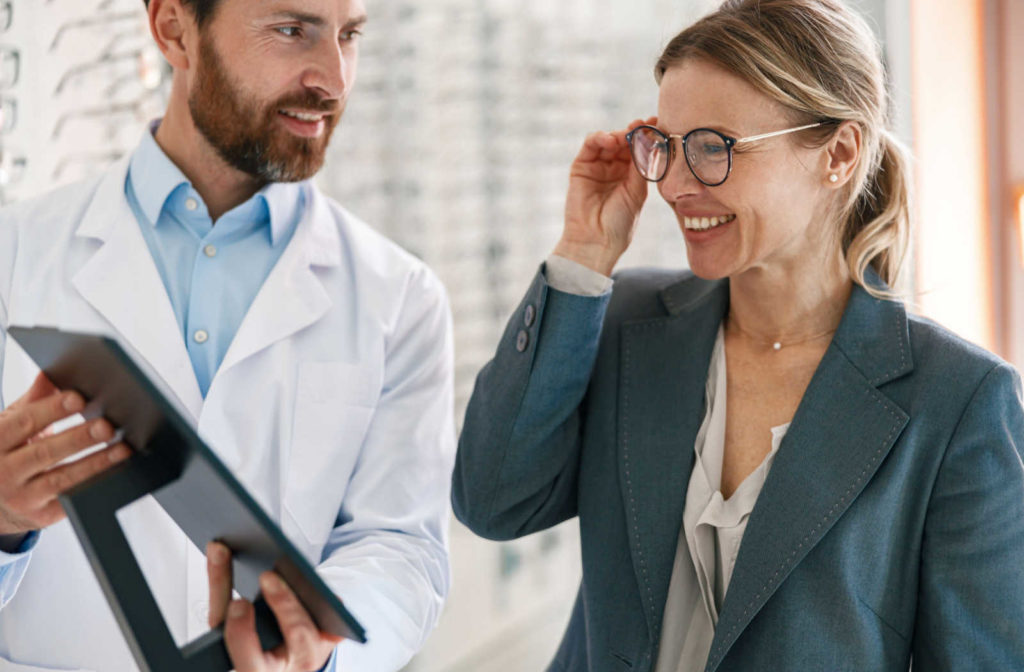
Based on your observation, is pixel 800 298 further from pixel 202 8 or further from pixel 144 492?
pixel 202 8

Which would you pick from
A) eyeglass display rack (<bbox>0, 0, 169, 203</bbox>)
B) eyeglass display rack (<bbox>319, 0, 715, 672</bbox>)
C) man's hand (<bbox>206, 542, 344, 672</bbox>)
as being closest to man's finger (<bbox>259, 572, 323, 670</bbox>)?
man's hand (<bbox>206, 542, 344, 672</bbox>)

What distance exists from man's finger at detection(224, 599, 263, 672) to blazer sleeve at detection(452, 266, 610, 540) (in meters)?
0.60

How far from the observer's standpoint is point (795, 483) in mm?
1355

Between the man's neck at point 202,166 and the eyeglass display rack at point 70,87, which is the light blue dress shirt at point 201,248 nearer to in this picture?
the man's neck at point 202,166

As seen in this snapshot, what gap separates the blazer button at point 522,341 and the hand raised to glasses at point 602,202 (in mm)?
151

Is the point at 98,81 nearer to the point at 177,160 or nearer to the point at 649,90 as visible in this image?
the point at 177,160

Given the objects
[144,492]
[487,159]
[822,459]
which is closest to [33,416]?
[144,492]

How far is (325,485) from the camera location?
5.32 feet

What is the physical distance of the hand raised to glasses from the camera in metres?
1.56

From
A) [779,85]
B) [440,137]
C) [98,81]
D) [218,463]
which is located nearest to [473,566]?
[440,137]

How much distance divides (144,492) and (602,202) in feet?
3.12

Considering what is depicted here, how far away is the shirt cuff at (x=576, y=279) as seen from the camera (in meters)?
1.53

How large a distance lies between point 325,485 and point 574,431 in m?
0.44

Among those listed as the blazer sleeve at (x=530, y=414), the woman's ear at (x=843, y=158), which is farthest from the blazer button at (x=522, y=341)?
the woman's ear at (x=843, y=158)
